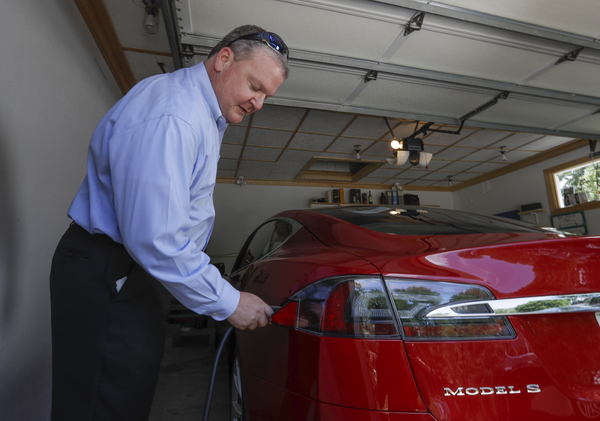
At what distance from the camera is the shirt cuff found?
0.79m

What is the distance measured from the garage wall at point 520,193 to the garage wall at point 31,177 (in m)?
8.48

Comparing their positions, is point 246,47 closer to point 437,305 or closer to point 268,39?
point 268,39

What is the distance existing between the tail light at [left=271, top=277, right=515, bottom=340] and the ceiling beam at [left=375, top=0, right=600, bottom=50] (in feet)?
7.90

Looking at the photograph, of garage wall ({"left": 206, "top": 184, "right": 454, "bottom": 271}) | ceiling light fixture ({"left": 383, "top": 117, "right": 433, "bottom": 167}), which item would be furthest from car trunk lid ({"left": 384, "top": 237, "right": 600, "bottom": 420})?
garage wall ({"left": 206, "top": 184, "right": 454, "bottom": 271})

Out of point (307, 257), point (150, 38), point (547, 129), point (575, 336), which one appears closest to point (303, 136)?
point (150, 38)

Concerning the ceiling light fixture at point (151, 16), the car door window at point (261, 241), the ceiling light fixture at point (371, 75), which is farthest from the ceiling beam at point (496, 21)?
the car door window at point (261, 241)

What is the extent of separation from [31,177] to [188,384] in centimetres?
170

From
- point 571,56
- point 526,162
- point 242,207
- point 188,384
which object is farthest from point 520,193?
point 188,384

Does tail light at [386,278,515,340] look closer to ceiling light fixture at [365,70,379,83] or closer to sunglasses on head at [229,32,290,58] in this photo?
sunglasses on head at [229,32,290,58]

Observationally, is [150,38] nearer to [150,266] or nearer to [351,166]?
[150,266]

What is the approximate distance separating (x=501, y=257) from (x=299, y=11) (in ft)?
8.12

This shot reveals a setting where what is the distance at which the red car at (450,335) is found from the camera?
0.63m

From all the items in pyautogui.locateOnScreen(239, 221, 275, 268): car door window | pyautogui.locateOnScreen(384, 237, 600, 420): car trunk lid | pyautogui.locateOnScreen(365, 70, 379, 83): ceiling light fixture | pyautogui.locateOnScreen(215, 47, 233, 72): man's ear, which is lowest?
pyautogui.locateOnScreen(384, 237, 600, 420): car trunk lid

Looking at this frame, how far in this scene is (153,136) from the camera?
73 cm
